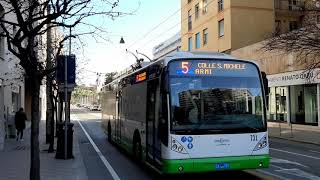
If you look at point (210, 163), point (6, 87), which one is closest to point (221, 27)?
point (6, 87)

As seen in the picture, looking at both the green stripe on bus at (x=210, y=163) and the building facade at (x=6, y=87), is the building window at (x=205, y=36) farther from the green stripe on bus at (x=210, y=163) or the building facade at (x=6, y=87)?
the green stripe on bus at (x=210, y=163)

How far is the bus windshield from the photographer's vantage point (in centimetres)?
1107

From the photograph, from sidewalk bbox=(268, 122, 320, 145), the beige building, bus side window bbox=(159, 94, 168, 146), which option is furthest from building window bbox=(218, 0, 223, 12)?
bus side window bbox=(159, 94, 168, 146)

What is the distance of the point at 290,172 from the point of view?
1306 cm

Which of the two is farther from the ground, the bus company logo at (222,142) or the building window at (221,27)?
the building window at (221,27)

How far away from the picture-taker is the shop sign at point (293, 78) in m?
32.4

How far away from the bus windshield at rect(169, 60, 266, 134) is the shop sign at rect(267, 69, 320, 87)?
2065 cm

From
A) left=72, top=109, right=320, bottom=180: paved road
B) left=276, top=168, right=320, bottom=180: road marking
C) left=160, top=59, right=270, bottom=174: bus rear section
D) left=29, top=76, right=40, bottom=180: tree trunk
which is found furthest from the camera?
left=72, top=109, right=320, bottom=180: paved road

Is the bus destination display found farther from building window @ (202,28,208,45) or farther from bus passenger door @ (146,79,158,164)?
building window @ (202,28,208,45)

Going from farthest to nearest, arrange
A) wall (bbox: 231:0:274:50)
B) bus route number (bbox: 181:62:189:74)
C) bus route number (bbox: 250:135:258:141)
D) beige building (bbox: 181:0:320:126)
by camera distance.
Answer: wall (bbox: 231:0:274:50) < beige building (bbox: 181:0:320:126) < bus route number (bbox: 181:62:189:74) < bus route number (bbox: 250:135:258:141)

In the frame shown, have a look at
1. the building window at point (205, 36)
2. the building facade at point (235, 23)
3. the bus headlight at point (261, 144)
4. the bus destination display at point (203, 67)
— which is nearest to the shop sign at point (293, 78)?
the building facade at point (235, 23)

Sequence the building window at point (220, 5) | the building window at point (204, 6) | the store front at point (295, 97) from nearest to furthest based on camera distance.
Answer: the store front at point (295, 97) < the building window at point (220, 5) < the building window at point (204, 6)

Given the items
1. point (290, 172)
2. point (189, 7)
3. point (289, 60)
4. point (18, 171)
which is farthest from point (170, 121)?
point (189, 7)

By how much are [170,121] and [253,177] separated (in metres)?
2.82
